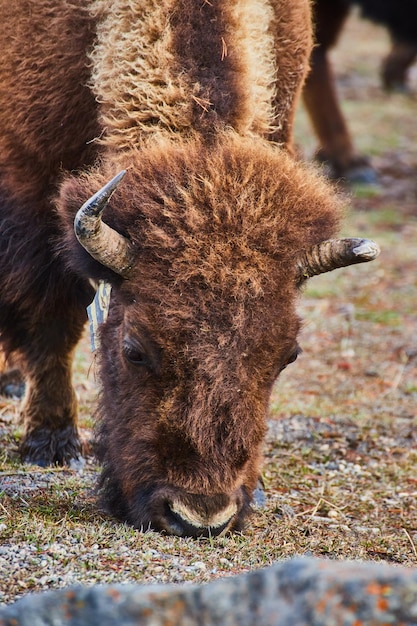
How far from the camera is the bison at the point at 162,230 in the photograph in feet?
13.6

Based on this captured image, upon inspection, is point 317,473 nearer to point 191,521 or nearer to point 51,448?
point 51,448

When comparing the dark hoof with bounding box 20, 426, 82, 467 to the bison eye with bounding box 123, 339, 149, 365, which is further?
the dark hoof with bounding box 20, 426, 82, 467

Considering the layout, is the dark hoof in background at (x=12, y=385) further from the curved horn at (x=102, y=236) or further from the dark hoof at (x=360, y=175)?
the dark hoof at (x=360, y=175)

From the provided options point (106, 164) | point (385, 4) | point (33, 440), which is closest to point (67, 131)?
point (106, 164)

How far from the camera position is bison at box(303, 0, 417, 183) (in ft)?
38.5

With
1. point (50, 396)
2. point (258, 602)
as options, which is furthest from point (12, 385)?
point (258, 602)

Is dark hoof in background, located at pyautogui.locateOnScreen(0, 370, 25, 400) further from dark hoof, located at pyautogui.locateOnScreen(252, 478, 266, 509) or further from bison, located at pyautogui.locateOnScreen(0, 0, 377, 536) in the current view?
dark hoof, located at pyautogui.locateOnScreen(252, 478, 266, 509)

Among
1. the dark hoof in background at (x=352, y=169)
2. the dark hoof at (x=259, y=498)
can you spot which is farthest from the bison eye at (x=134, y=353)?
the dark hoof in background at (x=352, y=169)

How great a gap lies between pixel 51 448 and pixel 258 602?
Answer: 3055 millimetres

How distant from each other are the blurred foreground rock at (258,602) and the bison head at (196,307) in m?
1.25

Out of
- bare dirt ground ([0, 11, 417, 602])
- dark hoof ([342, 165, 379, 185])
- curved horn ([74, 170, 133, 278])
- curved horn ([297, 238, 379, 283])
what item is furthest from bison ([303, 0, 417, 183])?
curved horn ([74, 170, 133, 278])

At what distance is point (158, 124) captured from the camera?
15.9ft

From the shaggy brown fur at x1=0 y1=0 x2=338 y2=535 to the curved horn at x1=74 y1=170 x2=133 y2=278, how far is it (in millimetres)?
62

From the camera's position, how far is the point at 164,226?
14.1 ft
